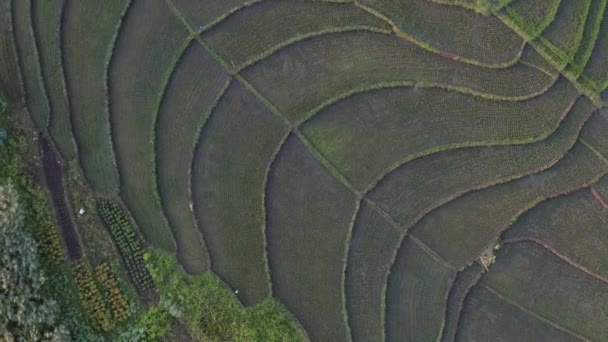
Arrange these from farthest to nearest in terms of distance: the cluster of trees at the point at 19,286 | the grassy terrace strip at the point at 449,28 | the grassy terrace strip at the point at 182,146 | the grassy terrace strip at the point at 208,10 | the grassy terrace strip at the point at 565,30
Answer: the grassy terrace strip at the point at 182,146 → the grassy terrace strip at the point at 208,10 → the grassy terrace strip at the point at 449,28 → the grassy terrace strip at the point at 565,30 → the cluster of trees at the point at 19,286

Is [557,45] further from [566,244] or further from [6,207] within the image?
[6,207]

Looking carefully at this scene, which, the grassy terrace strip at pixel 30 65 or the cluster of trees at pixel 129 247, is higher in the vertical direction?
the grassy terrace strip at pixel 30 65

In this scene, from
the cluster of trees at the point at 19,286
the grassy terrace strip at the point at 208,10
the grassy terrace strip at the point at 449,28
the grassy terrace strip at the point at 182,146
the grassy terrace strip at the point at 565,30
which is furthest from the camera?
the grassy terrace strip at the point at 182,146

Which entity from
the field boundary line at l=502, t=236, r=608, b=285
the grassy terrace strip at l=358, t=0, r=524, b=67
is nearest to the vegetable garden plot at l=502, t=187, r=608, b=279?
the field boundary line at l=502, t=236, r=608, b=285

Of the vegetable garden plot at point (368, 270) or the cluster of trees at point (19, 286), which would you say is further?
the vegetable garden plot at point (368, 270)

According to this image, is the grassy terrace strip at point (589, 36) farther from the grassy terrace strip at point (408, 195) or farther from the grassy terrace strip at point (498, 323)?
the grassy terrace strip at point (498, 323)

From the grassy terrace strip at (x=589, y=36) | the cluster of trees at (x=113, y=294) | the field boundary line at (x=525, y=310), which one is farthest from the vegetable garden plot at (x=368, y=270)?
the grassy terrace strip at (x=589, y=36)

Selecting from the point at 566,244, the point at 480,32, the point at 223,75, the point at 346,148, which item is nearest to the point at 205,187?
the point at 223,75

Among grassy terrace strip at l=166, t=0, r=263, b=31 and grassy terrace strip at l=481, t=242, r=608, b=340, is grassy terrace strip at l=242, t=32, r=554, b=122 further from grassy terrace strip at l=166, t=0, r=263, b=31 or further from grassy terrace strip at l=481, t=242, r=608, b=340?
grassy terrace strip at l=481, t=242, r=608, b=340
